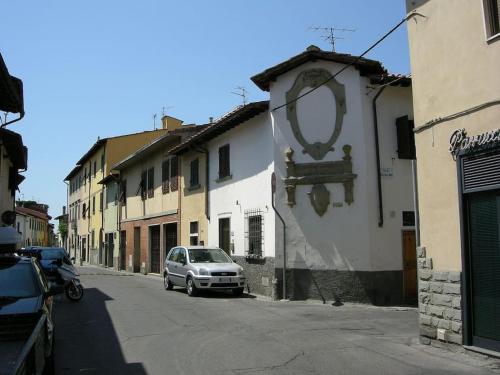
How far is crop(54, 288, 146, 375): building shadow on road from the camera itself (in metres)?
7.19

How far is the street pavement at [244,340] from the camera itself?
7.17 metres

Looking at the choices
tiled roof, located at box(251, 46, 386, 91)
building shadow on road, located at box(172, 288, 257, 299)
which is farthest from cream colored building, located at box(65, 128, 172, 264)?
tiled roof, located at box(251, 46, 386, 91)

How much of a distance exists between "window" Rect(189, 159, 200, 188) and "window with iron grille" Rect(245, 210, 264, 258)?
528 cm

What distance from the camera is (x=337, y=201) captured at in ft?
50.2

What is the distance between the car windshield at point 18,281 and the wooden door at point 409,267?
434 inches

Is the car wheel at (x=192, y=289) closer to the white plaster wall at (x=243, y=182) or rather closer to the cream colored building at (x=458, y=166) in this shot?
the white plaster wall at (x=243, y=182)

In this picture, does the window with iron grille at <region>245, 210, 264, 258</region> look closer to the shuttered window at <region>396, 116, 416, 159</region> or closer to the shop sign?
the shuttered window at <region>396, 116, 416, 159</region>

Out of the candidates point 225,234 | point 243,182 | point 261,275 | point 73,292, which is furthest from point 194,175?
point 73,292

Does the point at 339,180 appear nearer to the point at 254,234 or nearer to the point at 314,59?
the point at 314,59

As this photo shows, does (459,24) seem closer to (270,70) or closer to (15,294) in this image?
(15,294)

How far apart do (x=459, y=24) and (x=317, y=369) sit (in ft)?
18.0

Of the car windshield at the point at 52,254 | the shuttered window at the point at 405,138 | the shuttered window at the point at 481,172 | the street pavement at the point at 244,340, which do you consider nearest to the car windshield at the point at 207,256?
Result: the street pavement at the point at 244,340

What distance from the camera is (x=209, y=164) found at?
22.1 m

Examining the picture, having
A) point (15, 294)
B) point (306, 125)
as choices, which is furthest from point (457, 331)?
point (306, 125)
